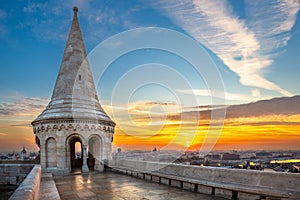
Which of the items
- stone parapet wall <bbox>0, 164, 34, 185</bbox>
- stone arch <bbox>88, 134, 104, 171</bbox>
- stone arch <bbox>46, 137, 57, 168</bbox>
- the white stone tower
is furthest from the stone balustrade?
stone parapet wall <bbox>0, 164, 34, 185</bbox>

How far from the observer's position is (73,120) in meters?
13.2

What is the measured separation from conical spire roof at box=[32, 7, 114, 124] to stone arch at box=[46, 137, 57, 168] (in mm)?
1358

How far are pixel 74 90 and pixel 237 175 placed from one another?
468 inches

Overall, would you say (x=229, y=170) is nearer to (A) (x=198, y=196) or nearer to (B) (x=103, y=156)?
(A) (x=198, y=196)

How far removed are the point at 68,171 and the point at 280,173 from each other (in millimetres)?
11159

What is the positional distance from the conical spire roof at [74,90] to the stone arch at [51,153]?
136 cm

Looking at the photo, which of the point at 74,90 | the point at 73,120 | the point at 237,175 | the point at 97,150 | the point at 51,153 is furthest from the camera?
the point at 74,90

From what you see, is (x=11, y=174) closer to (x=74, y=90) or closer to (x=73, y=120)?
(x=73, y=120)

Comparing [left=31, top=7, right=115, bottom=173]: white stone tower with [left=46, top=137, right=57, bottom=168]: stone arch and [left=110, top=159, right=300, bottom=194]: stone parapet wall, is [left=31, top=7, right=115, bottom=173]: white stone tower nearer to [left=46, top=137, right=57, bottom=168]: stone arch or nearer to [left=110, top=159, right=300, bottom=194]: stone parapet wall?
[left=46, top=137, right=57, bottom=168]: stone arch

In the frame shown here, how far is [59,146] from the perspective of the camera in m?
12.8

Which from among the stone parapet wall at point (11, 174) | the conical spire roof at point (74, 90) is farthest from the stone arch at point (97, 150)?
the stone parapet wall at point (11, 174)

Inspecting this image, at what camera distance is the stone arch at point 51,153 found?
12.9 meters

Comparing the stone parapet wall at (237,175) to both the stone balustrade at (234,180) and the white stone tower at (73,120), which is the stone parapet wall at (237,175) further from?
the white stone tower at (73,120)

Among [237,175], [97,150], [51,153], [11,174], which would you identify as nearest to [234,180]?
[237,175]
